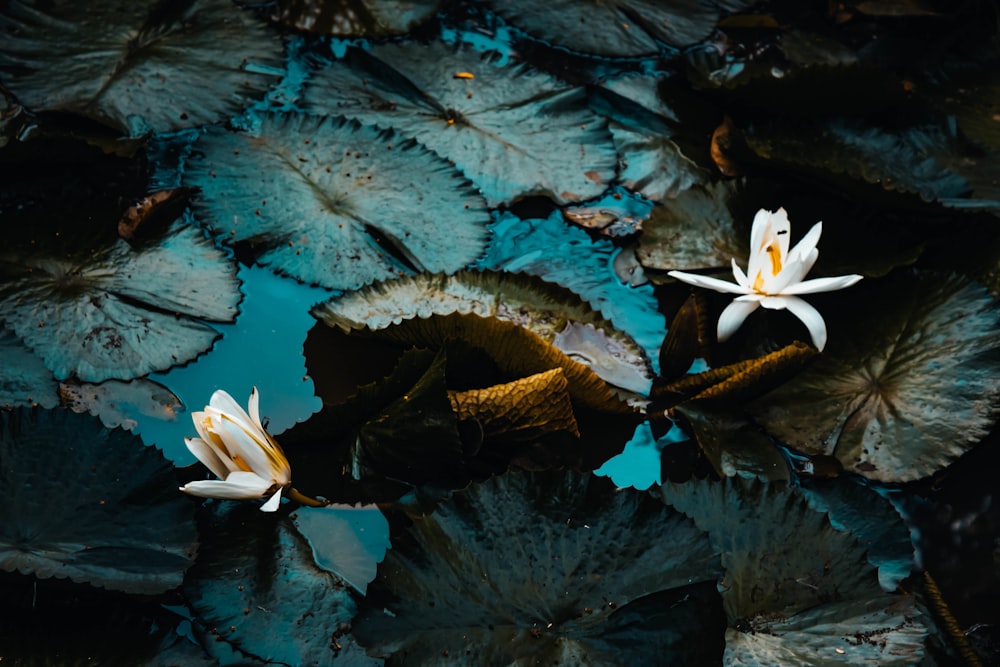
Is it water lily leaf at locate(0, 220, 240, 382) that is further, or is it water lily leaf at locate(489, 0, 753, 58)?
water lily leaf at locate(489, 0, 753, 58)

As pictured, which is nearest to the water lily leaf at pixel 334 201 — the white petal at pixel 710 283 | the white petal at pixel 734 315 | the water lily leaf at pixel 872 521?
the white petal at pixel 710 283

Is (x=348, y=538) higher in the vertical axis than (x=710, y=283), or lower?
lower

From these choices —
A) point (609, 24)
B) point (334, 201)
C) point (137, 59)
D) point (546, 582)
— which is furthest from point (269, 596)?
point (609, 24)

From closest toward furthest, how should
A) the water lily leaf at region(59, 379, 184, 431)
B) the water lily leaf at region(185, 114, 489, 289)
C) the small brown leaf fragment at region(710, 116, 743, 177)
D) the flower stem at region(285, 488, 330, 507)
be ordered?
the flower stem at region(285, 488, 330, 507)
the water lily leaf at region(59, 379, 184, 431)
the water lily leaf at region(185, 114, 489, 289)
the small brown leaf fragment at region(710, 116, 743, 177)

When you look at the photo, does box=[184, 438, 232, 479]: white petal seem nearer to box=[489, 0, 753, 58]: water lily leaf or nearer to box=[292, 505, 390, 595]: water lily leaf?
box=[292, 505, 390, 595]: water lily leaf

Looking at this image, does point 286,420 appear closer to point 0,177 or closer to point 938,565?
point 0,177

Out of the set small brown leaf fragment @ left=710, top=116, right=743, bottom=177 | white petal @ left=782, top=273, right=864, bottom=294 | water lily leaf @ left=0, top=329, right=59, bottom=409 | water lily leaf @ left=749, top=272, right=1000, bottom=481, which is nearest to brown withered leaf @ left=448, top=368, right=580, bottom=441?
water lily leaf @ left=749, top=272, right=1000, bottom=481

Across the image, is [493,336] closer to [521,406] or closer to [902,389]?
[521,406]
